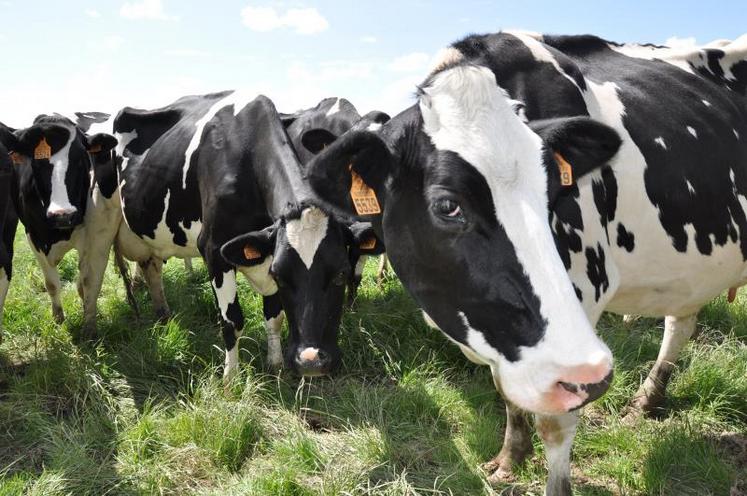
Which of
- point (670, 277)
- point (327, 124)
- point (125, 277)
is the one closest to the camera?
point (670, 277)

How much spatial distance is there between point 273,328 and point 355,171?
2.81 meters

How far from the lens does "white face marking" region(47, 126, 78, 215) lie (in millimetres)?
5641

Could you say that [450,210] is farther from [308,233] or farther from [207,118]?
[207,118]

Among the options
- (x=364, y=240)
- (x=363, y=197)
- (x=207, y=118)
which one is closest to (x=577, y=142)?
(x=363, y=197)

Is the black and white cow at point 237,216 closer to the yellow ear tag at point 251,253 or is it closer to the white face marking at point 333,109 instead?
the yellow ear tag at point 251,253

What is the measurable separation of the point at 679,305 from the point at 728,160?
87 cm

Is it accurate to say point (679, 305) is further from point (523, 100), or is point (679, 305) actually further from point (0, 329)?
point (0, 329)

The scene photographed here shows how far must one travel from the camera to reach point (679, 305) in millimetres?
3787

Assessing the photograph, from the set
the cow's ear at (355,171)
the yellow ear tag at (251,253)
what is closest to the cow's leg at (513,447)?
the cow's ear at (355,171)

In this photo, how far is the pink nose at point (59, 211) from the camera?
558 centimetres

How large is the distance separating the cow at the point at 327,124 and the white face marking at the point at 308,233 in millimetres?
1777

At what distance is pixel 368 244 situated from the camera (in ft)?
13.6

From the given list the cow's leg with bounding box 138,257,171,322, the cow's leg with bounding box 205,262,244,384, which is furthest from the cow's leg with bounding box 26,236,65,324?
the cow's leg with bounding box 205,262,244,384

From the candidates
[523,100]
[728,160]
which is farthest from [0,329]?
Result: [728,160]
